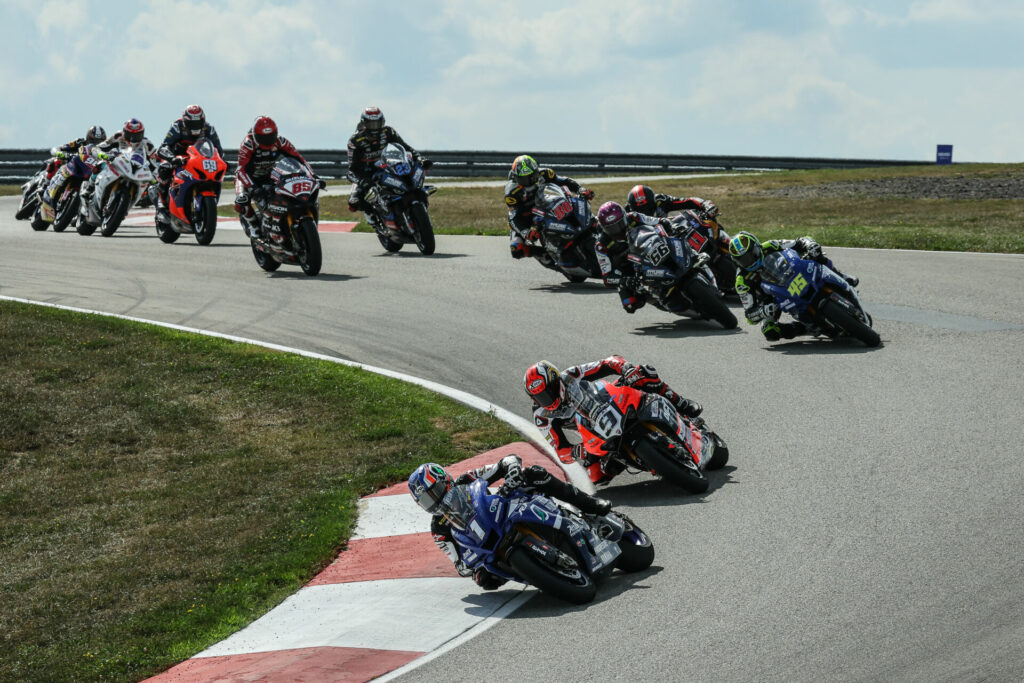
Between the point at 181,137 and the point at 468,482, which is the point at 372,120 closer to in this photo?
the point at 181,137

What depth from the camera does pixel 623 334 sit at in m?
15.0

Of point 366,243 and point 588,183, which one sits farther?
point 588,183

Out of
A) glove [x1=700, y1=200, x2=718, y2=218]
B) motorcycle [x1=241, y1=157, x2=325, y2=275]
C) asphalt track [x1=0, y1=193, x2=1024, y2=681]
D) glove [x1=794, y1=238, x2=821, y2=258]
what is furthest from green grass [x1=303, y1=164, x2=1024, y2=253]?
glove [x1=794, y1=238, x2=821, y2=258]

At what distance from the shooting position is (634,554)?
25.1ft

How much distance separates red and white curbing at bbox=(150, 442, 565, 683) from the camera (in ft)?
22.4

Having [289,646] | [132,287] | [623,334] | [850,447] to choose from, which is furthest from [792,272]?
[132,287]

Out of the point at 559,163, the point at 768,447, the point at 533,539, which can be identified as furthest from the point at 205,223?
the point at 559,163

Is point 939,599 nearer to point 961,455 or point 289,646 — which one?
point 961,455

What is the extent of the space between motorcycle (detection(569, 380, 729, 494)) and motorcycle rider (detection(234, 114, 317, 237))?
11006 mm

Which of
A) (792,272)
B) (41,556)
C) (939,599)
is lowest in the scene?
(41,556)

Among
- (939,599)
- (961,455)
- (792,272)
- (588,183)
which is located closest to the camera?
(939,599)

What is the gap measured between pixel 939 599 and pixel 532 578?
232 cm

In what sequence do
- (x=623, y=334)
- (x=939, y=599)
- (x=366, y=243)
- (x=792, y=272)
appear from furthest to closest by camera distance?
(x=366, y=243), (x=623, y=334), (x=792, y=272), (x=939, y=599)

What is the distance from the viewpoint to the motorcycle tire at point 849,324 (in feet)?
43.7
